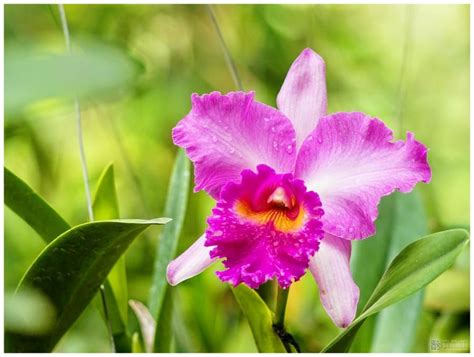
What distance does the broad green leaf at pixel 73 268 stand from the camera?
2.40 ft

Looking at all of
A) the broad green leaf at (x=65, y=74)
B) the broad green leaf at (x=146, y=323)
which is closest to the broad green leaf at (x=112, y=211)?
the broad green leaf at (x=146, y=323)

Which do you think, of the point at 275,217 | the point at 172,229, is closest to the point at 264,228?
the point at 275,217

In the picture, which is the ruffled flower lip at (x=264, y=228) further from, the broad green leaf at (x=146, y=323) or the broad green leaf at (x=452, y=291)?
the broad green leaf at (x=452, y=291)

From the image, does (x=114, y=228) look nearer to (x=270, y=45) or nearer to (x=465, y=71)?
(x=465, y=71)

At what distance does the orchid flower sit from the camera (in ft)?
2.27

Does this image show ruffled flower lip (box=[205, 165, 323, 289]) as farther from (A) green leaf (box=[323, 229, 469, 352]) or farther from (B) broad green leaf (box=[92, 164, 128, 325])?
(B) broad green leaf (box=[92, 164, 128, 325])

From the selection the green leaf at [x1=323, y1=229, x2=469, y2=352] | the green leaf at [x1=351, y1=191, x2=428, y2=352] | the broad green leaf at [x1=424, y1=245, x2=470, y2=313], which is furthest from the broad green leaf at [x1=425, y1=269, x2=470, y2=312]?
the green leaf at [x1=323, y1=229, x2=469, y2=352]

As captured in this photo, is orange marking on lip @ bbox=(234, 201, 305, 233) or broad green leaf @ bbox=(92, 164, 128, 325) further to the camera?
broad green leaf @ bbox=(92, 164, 128, 325)

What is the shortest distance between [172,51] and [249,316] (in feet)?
2.65

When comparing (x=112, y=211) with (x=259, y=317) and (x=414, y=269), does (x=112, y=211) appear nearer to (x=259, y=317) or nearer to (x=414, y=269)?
(x=259, y=317)

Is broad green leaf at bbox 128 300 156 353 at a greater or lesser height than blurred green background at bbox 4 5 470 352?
lesser

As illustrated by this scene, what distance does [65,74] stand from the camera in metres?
0.18

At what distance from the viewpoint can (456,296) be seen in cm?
103

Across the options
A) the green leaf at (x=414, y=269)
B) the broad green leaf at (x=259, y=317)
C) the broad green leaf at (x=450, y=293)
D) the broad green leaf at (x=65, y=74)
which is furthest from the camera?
the broad green leaf at (x=450, y=293)
